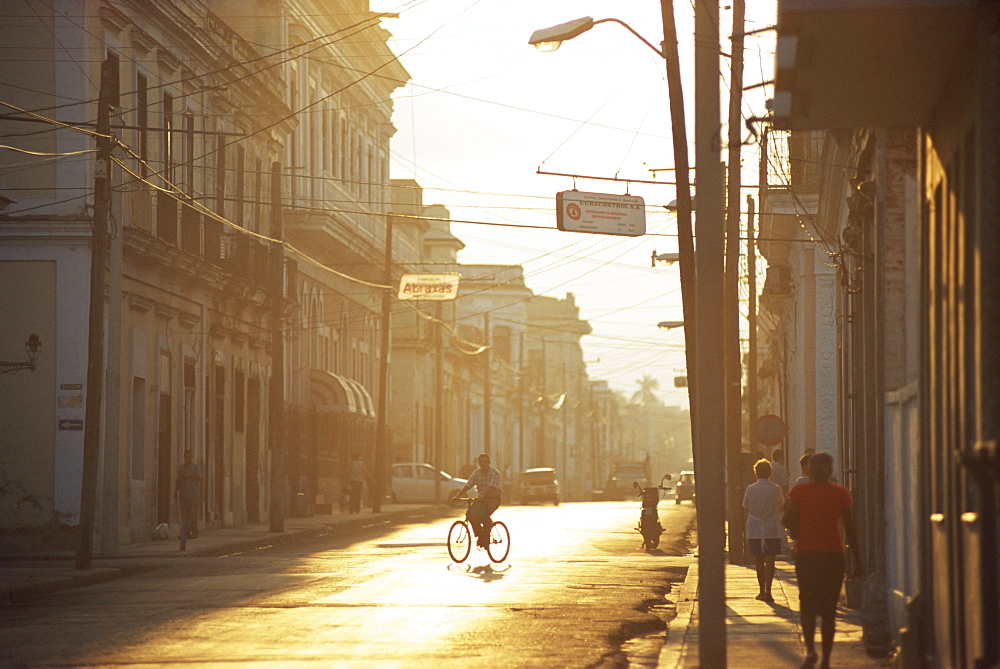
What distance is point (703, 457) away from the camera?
12.1m

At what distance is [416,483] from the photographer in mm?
62844

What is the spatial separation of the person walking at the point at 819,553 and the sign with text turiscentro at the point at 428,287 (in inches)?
1476

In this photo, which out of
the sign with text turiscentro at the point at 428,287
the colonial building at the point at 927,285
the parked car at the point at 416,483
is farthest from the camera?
the parked car at the point at 416,483

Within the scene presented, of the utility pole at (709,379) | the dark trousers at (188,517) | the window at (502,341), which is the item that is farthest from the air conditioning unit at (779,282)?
the window at (502,341)

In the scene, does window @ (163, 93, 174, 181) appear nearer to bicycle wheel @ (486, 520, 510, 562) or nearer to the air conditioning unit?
bicycle wheel @ (486, 520, 510, 562)

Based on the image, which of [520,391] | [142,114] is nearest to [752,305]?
[142,114]

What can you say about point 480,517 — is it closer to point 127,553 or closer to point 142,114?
point 127,553

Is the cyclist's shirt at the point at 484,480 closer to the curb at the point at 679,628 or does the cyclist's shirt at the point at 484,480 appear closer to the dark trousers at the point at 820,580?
the curb at the point at 679,628

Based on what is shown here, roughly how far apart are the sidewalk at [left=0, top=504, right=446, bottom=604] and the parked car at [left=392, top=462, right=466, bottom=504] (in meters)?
17.8

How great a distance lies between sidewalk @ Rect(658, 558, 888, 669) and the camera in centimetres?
1273

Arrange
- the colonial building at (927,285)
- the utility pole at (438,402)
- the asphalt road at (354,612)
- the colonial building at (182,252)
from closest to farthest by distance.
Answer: the colonial building at (927,285) < the asphalt road at (354,612) < the colonial building at (182,252) < the utility pole at (438,402)

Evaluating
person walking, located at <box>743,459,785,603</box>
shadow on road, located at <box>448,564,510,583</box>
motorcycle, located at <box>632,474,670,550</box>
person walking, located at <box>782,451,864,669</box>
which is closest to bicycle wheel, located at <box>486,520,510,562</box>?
shadow on road, located at <box>448,564,510,583</box>

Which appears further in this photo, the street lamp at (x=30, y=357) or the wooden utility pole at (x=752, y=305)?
the wooden utility pole at (x=752, y=305)

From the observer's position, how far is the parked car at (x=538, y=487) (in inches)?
2640
